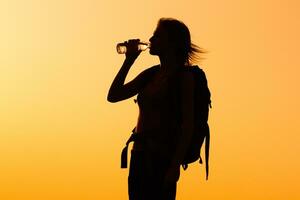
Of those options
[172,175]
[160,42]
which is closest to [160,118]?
[172,175]

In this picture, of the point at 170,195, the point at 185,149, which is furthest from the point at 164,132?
the point at 170,195

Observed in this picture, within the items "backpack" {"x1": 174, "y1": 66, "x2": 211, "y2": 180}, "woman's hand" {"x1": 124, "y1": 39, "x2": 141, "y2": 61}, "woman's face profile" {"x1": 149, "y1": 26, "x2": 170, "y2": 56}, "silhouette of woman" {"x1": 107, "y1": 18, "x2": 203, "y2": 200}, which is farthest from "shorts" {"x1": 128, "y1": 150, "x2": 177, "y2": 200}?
"woman's hand" {"x1": 124, "y1": 39, "x2": 141, "y2": 61}

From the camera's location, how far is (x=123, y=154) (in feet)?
10.2

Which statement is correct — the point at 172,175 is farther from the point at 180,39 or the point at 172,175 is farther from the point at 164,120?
the point at 180,39

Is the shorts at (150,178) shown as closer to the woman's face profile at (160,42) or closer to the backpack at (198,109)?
the backpack at (198,109)

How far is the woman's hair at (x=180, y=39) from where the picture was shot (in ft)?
9.40

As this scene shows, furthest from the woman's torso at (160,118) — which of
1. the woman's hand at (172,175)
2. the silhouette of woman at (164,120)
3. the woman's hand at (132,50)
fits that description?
the woman's hand at (132,50)

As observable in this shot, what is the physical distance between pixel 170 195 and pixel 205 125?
419 mm

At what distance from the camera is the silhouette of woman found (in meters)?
2.71

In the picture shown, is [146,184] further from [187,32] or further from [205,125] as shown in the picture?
[187,32]

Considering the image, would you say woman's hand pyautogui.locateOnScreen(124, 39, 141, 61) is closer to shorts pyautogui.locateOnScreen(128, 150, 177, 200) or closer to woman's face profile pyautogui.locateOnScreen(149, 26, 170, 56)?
woman's face profile pyautogui.locateOnScreen(149, 26, 170, 56)

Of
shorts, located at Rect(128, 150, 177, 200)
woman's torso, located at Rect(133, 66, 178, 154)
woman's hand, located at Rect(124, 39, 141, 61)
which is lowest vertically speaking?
shorts, located at Rect(128, 150, 177, 200)

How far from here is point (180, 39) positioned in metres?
2.87

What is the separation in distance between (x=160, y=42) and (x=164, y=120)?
1.44ft
